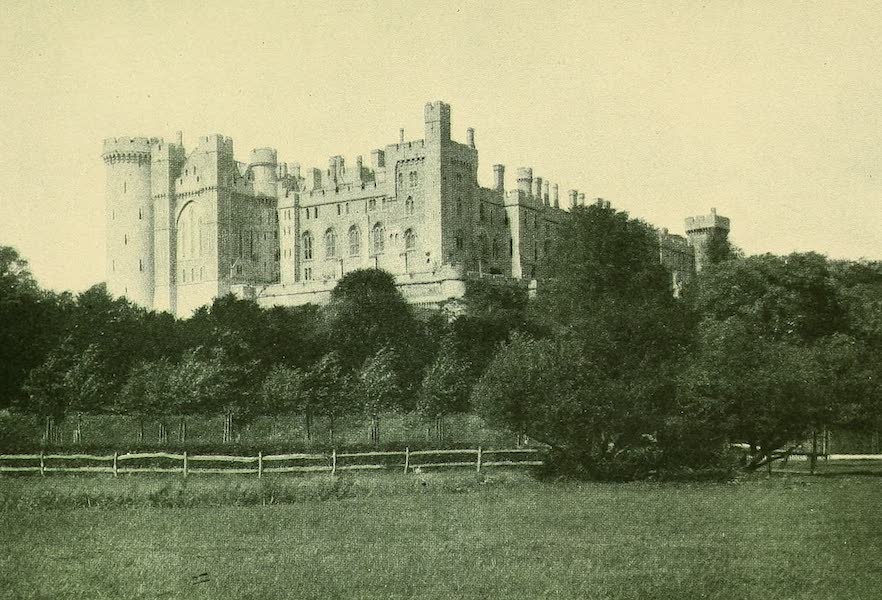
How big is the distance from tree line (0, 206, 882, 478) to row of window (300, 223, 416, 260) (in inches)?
448

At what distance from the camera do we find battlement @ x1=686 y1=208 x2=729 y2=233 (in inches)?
3652

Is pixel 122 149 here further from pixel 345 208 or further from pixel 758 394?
pixel 758 394

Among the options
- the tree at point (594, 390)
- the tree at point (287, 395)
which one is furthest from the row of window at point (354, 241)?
the tree at point (594, 390)

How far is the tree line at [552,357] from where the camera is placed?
25812 millimetres

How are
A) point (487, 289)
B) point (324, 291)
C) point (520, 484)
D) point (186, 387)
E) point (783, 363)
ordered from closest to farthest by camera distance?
point (520, 484) < point (783, 363) < point (186, 387) < point (487, 289) < point (324, 291)

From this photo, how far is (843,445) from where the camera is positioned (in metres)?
42.3

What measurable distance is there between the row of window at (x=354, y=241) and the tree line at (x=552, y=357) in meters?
11.4

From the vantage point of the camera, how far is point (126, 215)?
79.3 meters

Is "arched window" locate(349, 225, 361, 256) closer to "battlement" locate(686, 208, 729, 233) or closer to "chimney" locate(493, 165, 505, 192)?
"chimney" locate(493, 165, 505, 192)

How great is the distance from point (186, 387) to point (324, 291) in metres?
28.4

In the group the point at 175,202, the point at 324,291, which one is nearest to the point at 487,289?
the point at 324,291

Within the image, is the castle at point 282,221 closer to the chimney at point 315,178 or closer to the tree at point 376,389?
the chimney at point 315,178

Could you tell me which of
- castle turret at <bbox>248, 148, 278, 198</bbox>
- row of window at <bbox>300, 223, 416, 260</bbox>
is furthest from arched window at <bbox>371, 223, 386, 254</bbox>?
castle turret at <bbox>248, 148, 278, 198</bbox>

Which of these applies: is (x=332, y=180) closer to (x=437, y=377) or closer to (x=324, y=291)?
(x=324, y=291)
